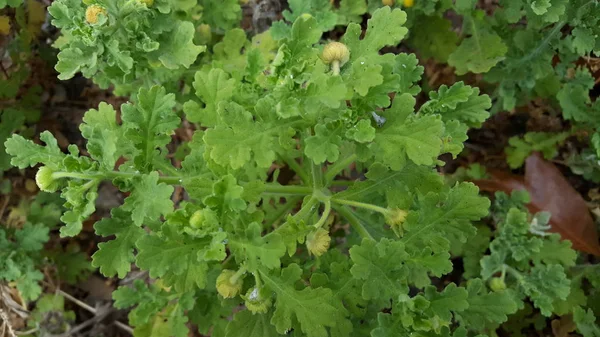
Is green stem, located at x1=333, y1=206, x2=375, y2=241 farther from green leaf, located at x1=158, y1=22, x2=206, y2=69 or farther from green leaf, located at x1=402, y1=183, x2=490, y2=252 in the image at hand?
green leaf, located at x1=158, y1=22, x2=206, y2=69

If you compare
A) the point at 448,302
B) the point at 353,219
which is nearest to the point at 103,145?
the point at 353,219

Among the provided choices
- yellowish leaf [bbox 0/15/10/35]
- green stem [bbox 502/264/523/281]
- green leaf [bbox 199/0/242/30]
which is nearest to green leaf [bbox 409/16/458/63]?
green leaf [bbox 199/0/242/30]

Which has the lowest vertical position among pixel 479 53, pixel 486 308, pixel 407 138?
pixel 486 308

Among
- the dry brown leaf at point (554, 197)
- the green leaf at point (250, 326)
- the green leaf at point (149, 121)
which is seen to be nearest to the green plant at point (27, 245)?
the green leaf at point (149, 121)

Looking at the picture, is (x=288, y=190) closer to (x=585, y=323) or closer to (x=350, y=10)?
(x=350, y=10)

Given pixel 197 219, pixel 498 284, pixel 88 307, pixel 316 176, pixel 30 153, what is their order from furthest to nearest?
pixel 88 307 < pixel 498 284 < pixel 316 176 < pixel 30 153 < pixel 197 219

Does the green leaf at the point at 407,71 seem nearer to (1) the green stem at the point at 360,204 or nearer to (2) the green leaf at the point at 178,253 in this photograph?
(1) the green stem at the point at 360,204

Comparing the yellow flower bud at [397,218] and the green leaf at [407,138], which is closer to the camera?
the green leaf at [407,138]
